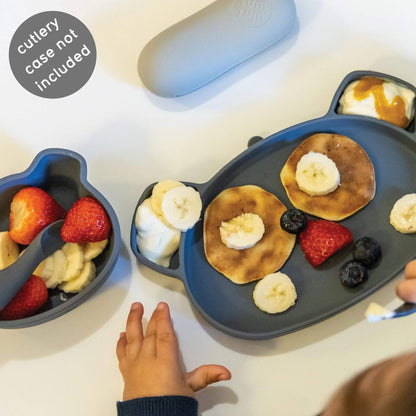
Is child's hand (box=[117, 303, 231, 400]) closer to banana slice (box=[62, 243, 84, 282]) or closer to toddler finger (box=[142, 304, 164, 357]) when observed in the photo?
toddler finger (box=[142, 304, 164, 357])

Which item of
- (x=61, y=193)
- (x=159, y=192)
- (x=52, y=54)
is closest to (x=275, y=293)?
(x=159, y=192)

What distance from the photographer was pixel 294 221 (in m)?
1.09

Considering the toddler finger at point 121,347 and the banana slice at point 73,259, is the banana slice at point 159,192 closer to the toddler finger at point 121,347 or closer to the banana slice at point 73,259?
the banana slice at point 73,259

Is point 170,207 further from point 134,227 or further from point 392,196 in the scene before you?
point 392,196

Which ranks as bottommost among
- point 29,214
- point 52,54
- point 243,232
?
point 243,232

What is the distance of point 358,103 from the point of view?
44.9 inches

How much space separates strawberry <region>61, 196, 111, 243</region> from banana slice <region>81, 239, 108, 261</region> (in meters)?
0.04

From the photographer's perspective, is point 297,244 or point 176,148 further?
point 176,148

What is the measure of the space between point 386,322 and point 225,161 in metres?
0.51

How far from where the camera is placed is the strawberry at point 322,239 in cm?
107

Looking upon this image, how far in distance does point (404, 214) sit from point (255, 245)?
322 millimetres

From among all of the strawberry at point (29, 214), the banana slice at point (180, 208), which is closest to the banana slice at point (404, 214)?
the banana slice at point (180, 208)

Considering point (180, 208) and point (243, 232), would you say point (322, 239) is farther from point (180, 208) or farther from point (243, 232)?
point (180, 208)

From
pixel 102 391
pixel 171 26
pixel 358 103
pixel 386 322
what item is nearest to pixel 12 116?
pixel 171 26
